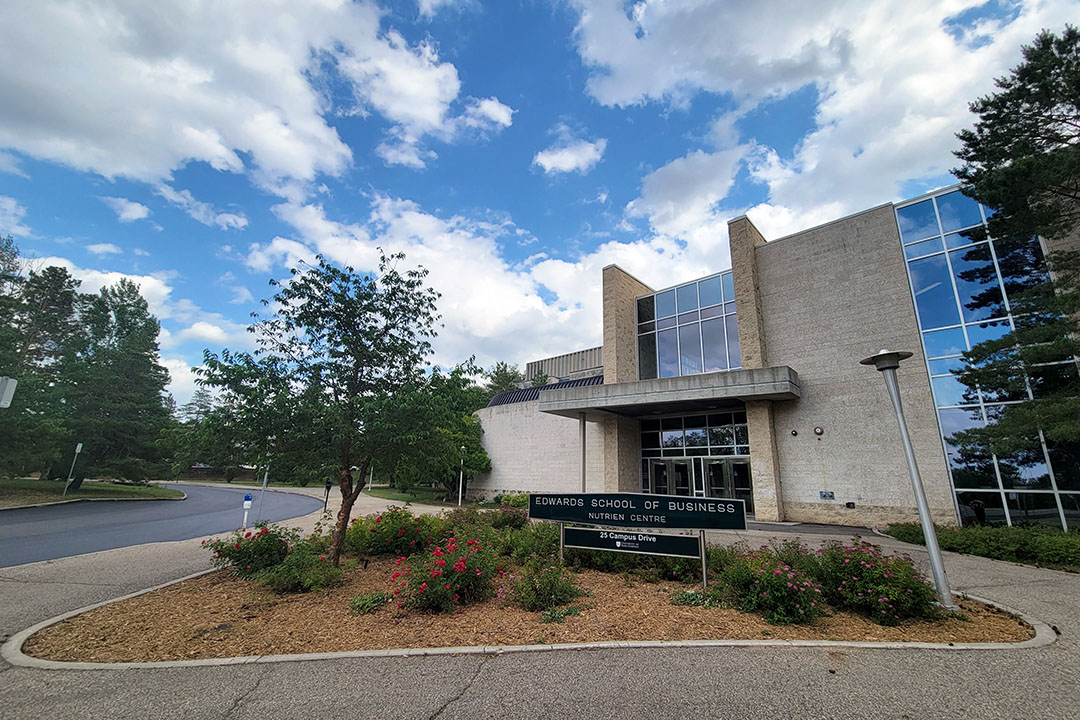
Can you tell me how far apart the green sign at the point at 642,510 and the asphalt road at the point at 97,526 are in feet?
36.2

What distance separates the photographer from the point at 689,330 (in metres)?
22.0

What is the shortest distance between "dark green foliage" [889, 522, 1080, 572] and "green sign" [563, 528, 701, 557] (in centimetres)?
812

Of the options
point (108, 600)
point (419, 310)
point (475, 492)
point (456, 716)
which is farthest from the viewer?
point (475, 492)

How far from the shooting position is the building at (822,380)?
1413cm

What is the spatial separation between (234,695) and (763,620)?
18.6 ft

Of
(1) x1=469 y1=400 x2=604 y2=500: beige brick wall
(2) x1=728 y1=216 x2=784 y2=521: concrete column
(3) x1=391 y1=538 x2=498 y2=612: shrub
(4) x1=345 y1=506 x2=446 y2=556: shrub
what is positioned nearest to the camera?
(3) x1=391 y1=538 x2=498 y2=612: shrub

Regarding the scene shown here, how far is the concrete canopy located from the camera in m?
16.7

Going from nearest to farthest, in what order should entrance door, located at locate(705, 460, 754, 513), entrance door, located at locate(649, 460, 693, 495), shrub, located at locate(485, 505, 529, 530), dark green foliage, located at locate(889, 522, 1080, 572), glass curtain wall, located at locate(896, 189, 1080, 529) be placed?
dark green foliage, located at locate(889, 522, 1080, 572) < shrub, located at locate(485, 505, 529, 530) < glass curtain wall, located at locate(896, 189, 1080, 529) < entrance door, located at locate(705, 460, 754, 513) < entrance door, located at locate(649, 460, 693, 495)

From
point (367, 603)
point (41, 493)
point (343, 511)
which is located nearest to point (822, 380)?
point (343, 511)

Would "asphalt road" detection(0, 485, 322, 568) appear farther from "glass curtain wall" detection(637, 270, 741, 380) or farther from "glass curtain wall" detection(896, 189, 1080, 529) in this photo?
"glass curtain wall" detection(896, 189, 1080, 529)

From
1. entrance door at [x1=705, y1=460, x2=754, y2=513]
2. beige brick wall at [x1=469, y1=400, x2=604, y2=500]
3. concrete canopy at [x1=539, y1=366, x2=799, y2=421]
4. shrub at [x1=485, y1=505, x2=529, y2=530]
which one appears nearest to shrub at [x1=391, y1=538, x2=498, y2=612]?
shrub at [x1=485, y1=505, x2=529, y2=530]

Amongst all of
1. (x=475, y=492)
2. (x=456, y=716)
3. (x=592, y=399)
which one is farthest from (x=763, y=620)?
(x=475, y=492)

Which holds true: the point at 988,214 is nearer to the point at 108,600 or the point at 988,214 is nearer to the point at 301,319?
the point at 301,319

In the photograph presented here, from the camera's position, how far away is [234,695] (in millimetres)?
3770
